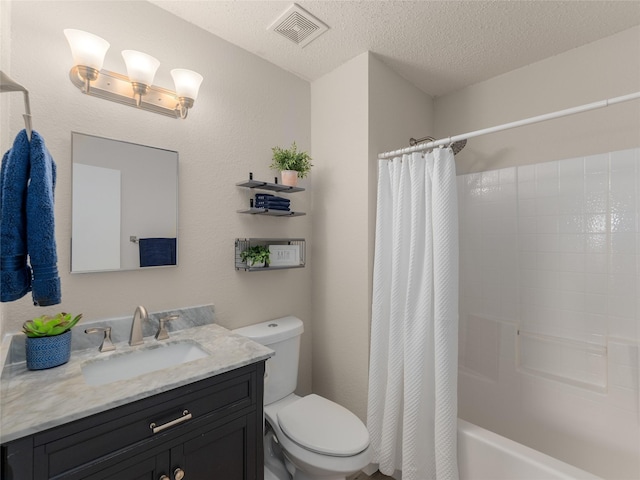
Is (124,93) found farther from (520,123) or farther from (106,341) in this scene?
(520,123)

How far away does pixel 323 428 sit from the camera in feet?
4.79

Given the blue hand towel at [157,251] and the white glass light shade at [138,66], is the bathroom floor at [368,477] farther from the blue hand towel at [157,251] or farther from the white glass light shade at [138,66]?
the white glass light shade at [138,66]

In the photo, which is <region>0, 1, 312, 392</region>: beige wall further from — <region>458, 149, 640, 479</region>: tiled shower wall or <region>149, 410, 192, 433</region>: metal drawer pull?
<region>458, 149, 640, 479</region>: tiled shower wall

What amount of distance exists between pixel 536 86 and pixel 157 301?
2638 millimetres

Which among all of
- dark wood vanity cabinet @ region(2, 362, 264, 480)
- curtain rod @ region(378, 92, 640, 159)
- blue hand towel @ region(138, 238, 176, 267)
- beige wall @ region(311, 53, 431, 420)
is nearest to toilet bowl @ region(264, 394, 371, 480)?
dark wood vanity cabinet @ region(2, 362, 264, 480)

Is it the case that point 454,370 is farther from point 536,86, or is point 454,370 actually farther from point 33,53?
point 33,53

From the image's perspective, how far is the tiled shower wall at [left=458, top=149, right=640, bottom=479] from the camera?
1.67m

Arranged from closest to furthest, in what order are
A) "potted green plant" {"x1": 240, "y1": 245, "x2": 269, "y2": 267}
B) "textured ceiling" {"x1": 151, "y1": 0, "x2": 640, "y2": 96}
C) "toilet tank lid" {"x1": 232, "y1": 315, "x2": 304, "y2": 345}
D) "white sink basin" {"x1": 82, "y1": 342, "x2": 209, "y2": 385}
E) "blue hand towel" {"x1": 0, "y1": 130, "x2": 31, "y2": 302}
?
"blue hand towel" {"x1": 0, "y1": 130, "x2": 31, "y2": 302}, "white sink basin" {"x1": 82, "y1": 342, "x2": 209, "y2": 385}, "textured ceiling" {"x1": 151, "y1": 0, "x2": 640, "y2": 96}, "toilet tank lid" {"x1": 232, "y1": 315, "x2": 304, "y2": 345}, "potted green plant" {"x1": 240, "y1": 245, "x2": 269, "y2": 267}

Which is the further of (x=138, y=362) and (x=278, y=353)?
(x=278, y=353)

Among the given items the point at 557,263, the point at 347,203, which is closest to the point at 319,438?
the point at 347,203

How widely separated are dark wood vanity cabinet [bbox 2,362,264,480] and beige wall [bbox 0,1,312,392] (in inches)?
21.0

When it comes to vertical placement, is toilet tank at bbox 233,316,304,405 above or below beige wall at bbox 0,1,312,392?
below

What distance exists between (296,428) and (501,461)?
0.93m

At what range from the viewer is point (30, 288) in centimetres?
82
